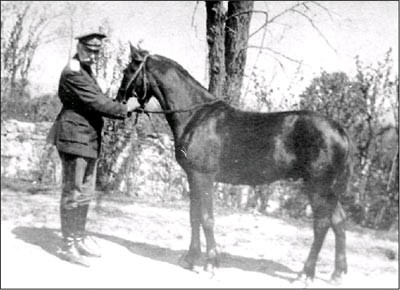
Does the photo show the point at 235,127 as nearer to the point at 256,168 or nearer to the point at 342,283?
the point at 256,168

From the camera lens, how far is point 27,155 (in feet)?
29.3

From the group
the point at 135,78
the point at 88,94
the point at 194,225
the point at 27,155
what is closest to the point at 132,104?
the point at 135,78

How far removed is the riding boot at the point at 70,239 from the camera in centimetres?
430

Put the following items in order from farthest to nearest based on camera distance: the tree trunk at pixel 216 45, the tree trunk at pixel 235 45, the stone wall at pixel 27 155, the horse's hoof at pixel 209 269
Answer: the stone wall at pixel 27 155
the tree trunk at pixel 235 45
the tree trunk at pixel 216 45
the horse's hoof at pixel 209 269

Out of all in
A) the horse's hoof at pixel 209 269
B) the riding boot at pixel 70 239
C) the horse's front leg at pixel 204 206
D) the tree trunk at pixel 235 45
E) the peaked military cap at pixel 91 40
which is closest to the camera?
the riding boot at pixel 70 239

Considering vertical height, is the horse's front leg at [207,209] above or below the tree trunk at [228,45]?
below

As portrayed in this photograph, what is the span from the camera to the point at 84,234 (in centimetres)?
480

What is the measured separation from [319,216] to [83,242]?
2486 millimetres

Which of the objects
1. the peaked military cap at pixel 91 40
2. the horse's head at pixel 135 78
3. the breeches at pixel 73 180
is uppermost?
the peaked military cap at pixel 91 40

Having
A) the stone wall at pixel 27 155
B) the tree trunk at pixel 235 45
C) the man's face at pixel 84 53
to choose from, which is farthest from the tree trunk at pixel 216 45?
the stone wall at pixel 27 155

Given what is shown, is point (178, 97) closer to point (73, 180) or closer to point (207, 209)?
point (207, 209)

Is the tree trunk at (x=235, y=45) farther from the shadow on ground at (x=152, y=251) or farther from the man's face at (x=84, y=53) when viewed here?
the man's face at (x=84, y=53)

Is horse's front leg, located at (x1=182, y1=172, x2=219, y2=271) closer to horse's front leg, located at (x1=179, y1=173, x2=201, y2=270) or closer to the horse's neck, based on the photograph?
horse's front leg, located at (x1=179, y1=173, x2=201, y2=270)

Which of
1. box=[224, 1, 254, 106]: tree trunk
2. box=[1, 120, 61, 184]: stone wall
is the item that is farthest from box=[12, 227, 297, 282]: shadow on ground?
box=[1, 120, 61, 184]: stone wall
